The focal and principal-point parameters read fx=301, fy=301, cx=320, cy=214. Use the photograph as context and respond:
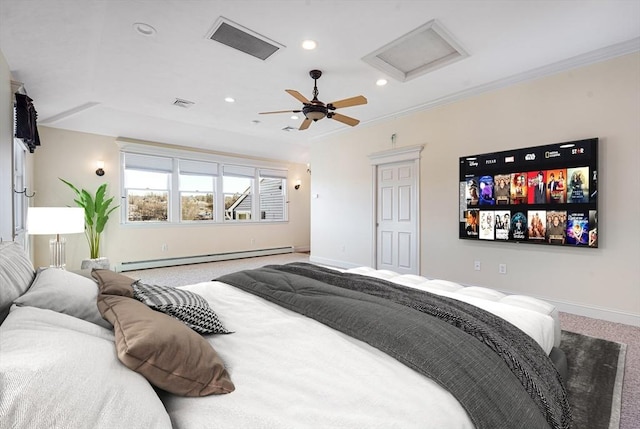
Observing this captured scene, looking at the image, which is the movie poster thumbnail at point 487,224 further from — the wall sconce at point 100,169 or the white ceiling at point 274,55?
the wall sconce at point 100,169

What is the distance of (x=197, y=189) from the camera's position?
659cm

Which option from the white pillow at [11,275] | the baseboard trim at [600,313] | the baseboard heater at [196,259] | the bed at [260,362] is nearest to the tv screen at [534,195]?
the baseboard trim at [600,313]

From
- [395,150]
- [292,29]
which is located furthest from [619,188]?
[292,29]

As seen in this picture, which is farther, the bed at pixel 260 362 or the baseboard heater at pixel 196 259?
the baseboard heater at pixel 196 259

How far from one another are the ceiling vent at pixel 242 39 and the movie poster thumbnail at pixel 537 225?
3360 millimetres

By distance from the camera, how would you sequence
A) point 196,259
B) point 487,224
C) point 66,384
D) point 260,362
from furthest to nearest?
point 196,259, point 487,224, point 260,362, point 66,384

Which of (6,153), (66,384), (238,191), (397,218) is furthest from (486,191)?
(238,191)

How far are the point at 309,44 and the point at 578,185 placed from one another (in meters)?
3.16

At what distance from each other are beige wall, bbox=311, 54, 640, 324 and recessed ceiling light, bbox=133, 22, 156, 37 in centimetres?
360

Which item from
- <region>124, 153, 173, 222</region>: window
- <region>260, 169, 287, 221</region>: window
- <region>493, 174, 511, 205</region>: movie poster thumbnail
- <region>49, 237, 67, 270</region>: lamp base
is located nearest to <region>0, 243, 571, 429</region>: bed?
<region>49, 237, 67, 270</region>: lamp base

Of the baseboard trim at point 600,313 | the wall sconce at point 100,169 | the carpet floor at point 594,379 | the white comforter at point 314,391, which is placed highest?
the wall sconce at point 100,169

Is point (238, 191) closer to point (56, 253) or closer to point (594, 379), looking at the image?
point (56, 253)

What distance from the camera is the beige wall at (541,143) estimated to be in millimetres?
2982

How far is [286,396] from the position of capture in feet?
2.82
